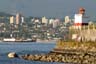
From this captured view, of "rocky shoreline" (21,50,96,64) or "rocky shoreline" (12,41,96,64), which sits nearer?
"rocky shoreline" (21,50,96,64)

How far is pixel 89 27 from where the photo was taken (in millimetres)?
80125

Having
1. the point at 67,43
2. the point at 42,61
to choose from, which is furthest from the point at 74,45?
the point at 42,61

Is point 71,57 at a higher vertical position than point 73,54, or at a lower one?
lower

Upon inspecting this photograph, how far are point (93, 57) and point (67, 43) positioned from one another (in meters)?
11.2

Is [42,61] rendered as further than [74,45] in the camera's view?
No

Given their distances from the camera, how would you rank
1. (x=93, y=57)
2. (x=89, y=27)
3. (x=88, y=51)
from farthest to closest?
(x=89, y=27) → (x=88, y=51) → (x=93, y=57)

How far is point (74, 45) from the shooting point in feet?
256

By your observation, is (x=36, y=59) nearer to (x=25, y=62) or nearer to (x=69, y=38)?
(x=25, y=62)

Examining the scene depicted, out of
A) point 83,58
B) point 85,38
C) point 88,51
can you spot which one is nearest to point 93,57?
point 83,58

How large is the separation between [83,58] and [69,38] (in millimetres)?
15548

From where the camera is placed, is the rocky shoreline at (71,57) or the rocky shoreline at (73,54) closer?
the rocky shoreline at (71,57)

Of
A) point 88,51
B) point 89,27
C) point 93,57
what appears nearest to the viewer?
point 93,57

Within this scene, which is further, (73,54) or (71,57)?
(73,54)

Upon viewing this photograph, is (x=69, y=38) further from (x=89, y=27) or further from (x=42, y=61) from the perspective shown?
(x=42, y=61)
